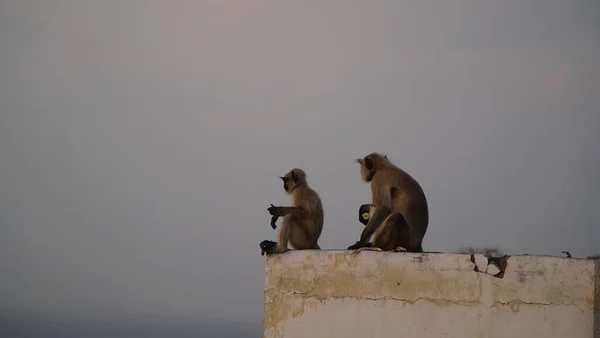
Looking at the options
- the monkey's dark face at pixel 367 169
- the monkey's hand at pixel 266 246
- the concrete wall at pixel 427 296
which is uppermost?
the monkey's dark face at pixel 367 169

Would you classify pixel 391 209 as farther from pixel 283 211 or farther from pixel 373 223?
pixel 283 211

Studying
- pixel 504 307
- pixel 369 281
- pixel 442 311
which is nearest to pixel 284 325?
pixel 369 281

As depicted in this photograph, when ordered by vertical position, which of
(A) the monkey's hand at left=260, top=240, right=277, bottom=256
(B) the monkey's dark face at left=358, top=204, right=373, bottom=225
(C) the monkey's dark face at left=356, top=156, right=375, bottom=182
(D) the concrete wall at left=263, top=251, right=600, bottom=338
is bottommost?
(D) the concrete wall at left=263, top=251, right=600, bottom=338

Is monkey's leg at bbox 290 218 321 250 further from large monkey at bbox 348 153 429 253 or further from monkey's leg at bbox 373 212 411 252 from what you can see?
monkey's leg at bbox 373 212 411 252

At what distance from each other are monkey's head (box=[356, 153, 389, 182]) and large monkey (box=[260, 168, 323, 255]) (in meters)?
0.72

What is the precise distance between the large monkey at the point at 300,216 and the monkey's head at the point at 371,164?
72cm

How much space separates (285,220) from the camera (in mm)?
10336

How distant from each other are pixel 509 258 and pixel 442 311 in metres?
0.73

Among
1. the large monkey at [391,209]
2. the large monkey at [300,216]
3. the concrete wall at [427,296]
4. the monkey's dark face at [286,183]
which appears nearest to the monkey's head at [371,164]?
the large monkey at [391,209]

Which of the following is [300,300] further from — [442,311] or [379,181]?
[379,181]

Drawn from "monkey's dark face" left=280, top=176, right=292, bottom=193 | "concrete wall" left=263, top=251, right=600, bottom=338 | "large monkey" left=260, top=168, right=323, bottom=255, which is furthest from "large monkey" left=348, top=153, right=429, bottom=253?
"monkey's dark face" left=280, top=176, right=292, bottom=193

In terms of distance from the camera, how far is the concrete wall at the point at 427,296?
7.64 meters

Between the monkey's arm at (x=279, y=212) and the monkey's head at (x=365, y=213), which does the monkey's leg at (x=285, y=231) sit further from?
the monkey's head at (x=365, y=213)

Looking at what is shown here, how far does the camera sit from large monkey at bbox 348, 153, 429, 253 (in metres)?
9.34
